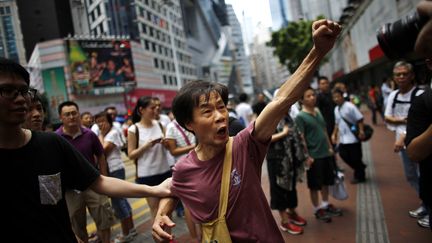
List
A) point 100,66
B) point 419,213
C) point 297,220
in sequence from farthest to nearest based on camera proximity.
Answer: point 100,66
point 297,220
point 419,213

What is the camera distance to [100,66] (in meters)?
29.3

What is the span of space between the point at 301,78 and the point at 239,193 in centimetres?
61

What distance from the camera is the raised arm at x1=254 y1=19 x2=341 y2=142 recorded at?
4.72ft

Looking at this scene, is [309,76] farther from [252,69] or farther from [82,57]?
[252,69]

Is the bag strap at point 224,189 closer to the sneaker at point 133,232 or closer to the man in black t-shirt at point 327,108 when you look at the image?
the sneaker at point 133,232

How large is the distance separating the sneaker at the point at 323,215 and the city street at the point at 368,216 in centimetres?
6

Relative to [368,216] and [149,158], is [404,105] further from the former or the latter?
[149,158]

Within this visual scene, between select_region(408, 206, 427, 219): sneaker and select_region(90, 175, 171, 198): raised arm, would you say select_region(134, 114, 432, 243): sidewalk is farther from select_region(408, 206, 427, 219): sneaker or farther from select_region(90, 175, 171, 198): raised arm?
select_region(90, 175, 171, 198): raised arm

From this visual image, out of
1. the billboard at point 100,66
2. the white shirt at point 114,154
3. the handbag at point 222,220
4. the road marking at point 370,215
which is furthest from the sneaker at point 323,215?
the billboard at point 100,66

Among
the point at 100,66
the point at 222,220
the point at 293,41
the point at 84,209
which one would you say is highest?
the point at 100,66

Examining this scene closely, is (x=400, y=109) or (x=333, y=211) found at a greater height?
(x=400, y=109)

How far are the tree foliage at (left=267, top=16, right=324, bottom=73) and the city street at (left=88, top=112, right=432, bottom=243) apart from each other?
21.7 metres

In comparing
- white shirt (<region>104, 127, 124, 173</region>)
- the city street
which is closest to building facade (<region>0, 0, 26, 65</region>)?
white shirt (<region>104, 127, 124, 173</region>)

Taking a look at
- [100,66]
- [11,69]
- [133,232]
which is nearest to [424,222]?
[133,232]
